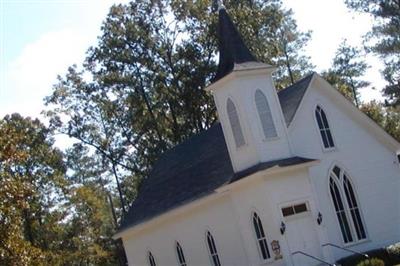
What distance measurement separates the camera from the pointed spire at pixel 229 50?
96.1 feet

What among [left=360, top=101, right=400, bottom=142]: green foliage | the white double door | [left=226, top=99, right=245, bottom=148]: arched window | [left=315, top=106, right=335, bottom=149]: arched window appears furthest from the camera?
[left=360, top=101, right=400, bottom=142]: green foliage

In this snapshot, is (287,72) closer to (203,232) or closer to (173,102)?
(173,102)

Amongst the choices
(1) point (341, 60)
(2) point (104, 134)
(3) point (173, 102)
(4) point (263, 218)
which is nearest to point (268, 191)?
(4) point (263, 218)

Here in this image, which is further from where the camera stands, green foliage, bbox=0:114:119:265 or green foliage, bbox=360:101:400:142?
green foliage, bbox=360:101:400:142

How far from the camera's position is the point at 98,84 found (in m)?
53.6

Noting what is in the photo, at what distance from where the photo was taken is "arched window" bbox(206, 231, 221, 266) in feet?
104

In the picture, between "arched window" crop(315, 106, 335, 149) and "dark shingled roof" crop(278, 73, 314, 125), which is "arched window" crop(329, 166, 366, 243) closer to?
"arched window" crop(315, 106, 335, 149)

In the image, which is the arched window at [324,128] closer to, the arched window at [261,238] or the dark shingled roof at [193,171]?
the dark shingled roof at [193,171]

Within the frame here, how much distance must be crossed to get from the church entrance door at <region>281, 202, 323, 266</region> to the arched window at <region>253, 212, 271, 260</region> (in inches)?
45.9

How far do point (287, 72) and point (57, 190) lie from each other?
2000 centimetres

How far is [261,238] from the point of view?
28.2 m

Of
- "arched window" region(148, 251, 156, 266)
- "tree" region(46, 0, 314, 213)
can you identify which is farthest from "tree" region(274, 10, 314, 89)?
"arched window" region(148, 251, 156, 266)

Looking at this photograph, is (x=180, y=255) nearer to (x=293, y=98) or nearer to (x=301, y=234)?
(x=301, y=234)

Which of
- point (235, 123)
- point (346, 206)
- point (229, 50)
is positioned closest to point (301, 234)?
point (346, 206)
